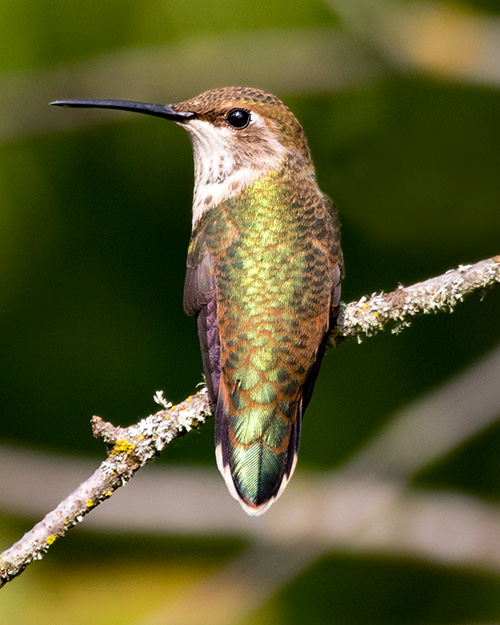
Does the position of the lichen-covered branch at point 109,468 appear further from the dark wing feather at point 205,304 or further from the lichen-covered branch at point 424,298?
the lichen-covered branch at point 424,298

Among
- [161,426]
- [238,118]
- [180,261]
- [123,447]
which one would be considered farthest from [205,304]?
[180,261]

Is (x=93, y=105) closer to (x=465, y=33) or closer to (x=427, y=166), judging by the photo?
(x=465, y=33)

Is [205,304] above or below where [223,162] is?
below

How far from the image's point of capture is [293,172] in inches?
135

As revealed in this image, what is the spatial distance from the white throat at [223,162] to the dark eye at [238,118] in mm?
25

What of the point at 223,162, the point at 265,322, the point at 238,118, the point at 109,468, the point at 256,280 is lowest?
the point at 109,468

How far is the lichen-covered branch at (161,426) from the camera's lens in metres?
2.39

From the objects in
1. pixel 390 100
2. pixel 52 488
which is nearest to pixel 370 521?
pixel 52 488

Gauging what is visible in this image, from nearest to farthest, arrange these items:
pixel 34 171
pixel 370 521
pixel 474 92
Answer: pixel 370 521 < pixel 34 171 < pixel 474 92

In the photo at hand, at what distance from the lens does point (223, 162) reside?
3.38 meters

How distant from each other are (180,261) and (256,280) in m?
2.55

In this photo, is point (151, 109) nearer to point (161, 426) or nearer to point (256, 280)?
point (256, 280)

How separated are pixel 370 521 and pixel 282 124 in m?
2.48

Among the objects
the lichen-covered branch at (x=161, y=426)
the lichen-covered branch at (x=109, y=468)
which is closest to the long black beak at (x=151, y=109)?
the lichen-covered branch at (x=161, y=426)
